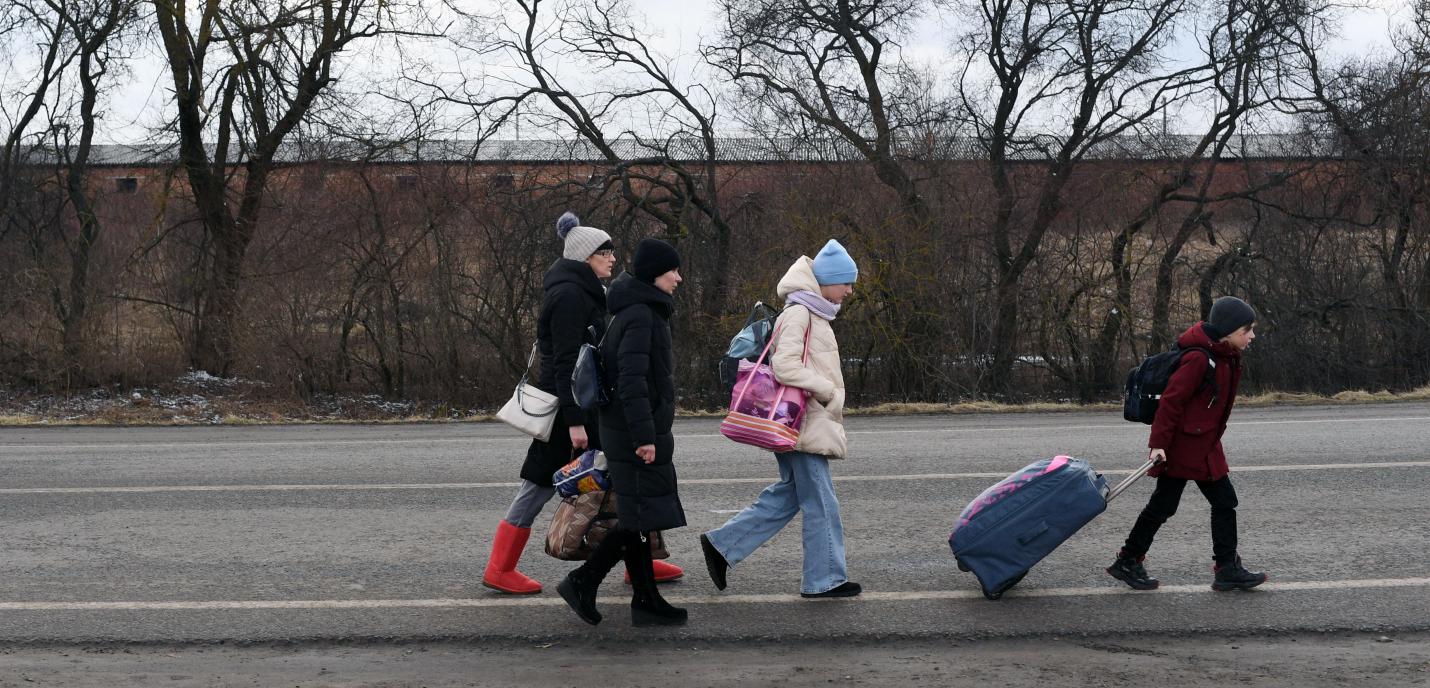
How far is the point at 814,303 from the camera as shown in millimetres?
6082

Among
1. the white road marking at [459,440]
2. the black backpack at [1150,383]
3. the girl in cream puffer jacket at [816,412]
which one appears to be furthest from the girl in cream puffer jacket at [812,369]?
the white road marking at [459,440]

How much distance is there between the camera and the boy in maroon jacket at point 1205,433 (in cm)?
608

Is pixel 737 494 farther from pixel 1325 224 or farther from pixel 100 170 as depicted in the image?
pixel 100 170

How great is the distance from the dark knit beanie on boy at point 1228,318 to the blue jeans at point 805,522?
1883mm

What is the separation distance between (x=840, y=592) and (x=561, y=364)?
5.39 feet

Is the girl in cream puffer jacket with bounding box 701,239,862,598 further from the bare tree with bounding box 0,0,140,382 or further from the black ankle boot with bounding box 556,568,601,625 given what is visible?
the bare tree with bounding box 0,0,140,382

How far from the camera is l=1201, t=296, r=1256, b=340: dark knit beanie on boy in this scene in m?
6.08

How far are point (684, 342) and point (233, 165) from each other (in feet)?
29.1

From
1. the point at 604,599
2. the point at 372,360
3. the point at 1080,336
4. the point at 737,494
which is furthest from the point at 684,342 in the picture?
the point at 604,599

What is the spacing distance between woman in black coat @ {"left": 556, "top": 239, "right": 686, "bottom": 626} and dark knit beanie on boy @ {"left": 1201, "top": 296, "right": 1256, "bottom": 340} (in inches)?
97.8

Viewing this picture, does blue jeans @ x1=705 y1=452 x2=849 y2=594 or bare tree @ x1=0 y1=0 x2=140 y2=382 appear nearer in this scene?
blue jeans @ x1=705 y1=452 x2=849 y2=594

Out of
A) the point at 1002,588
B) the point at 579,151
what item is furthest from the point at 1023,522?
the point at 579,151

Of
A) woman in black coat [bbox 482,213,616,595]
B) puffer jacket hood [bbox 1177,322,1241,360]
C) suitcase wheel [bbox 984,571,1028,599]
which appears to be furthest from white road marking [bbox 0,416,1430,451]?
suitcase wheel [bbox 984,571,1028,599]

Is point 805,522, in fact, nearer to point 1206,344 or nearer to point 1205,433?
point 1205,433
